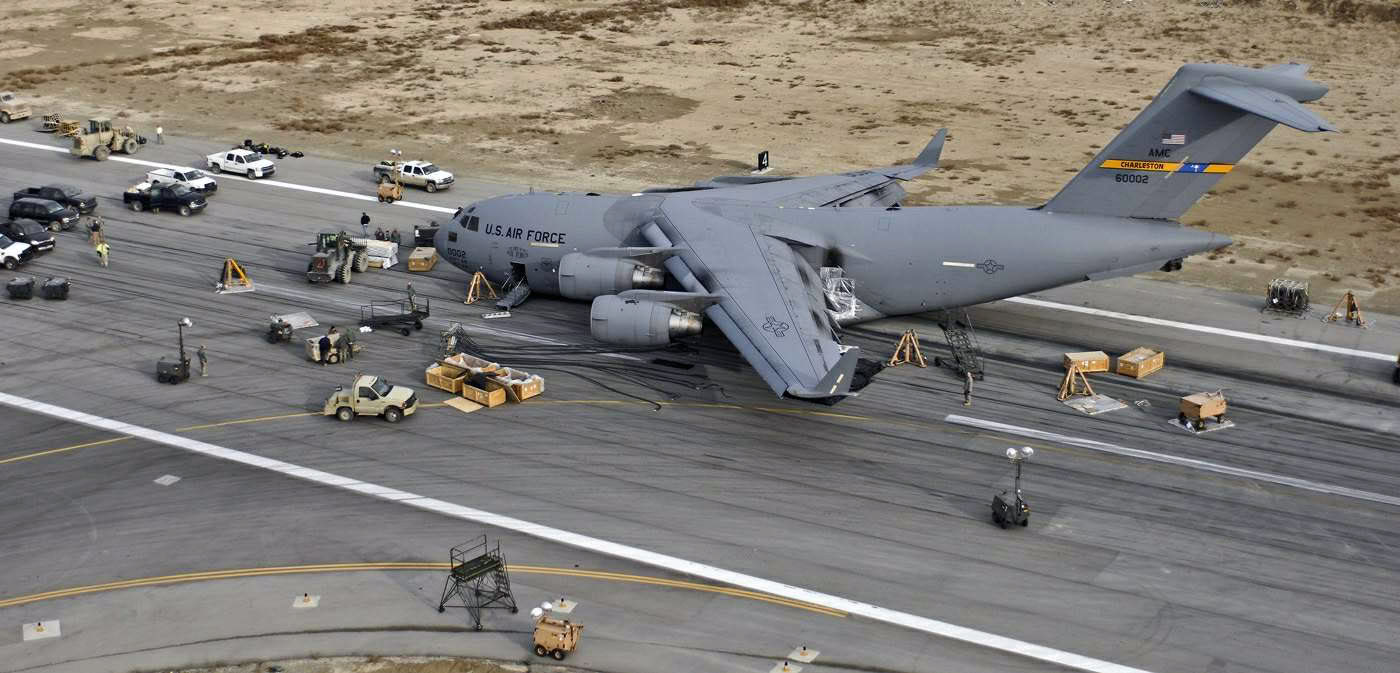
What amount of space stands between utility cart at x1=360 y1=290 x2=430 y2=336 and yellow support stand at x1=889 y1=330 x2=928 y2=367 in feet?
58.3

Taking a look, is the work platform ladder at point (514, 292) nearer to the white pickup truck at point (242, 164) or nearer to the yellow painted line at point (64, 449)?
the yellow painted line at point (64, 449)

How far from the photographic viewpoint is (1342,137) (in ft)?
247

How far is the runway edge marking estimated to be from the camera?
32.1 meters

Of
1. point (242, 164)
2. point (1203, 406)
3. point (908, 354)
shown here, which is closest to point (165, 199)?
point (242, 164)

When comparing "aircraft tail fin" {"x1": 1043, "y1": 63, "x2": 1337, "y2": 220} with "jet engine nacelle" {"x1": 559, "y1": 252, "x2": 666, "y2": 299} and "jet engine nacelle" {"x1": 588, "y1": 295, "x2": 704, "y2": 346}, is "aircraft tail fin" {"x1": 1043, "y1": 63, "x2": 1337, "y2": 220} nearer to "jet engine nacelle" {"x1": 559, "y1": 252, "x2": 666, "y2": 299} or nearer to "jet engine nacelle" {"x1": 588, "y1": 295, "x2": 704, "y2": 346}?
"jet engine nacelle" {"x1": 588, "y1": 295, "x2": 704, "y2": 346}

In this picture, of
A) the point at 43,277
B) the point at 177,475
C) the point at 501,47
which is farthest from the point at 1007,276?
the point at 501,47

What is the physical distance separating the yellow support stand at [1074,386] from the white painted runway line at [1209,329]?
7.13 meters

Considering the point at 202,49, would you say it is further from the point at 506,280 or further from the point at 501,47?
the point at 506,280

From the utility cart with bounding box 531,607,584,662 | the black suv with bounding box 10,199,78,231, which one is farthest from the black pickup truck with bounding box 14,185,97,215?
the utility cart with bounding box 531,607,584,662

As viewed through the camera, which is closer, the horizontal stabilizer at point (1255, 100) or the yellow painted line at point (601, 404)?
the horizontal stabilizer at point (1255, 100)

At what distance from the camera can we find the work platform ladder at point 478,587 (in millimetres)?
33219

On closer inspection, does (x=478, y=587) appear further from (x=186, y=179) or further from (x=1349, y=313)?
(x=186, y=179)

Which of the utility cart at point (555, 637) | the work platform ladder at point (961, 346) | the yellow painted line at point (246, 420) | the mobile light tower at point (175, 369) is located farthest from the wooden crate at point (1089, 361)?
the mobile light tower at point (175, 369)

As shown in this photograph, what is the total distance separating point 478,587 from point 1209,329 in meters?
31.7
